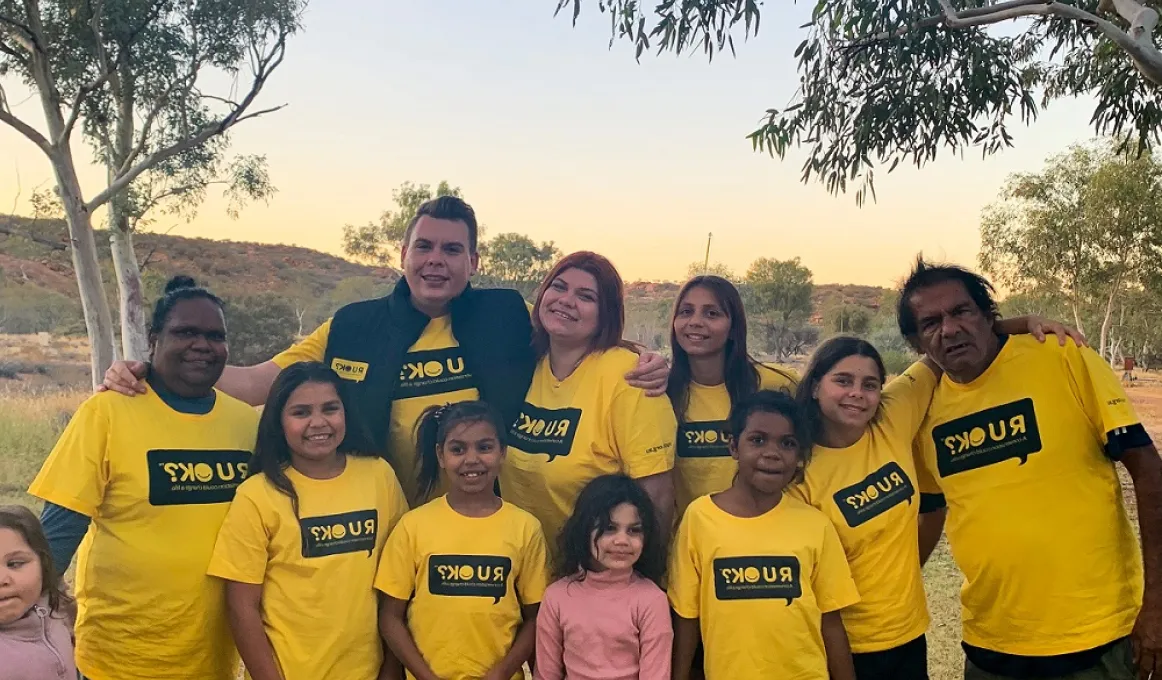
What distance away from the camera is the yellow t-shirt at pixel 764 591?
2.65m

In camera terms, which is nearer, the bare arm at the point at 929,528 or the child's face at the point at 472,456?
the child's face at the point at 472,456

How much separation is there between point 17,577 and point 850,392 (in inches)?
105

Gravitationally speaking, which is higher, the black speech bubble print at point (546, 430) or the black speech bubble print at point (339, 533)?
the black speech bubble print at point (546, 430)

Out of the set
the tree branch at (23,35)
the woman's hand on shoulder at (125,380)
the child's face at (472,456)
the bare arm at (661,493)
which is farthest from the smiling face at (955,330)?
the tree branch at (23,35)

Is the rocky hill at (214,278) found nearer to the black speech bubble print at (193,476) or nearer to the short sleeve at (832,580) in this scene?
the black speech bubble print at (193,476)

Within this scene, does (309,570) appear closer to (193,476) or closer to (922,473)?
Answer: (193,476)

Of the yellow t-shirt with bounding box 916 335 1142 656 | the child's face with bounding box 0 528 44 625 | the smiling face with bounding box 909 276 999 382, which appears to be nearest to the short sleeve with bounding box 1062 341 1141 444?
the yellow t-shirt with bounding box 916 335 1142 656

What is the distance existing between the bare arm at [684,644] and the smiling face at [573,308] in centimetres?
109

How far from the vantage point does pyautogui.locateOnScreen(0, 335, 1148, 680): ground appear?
595 cm

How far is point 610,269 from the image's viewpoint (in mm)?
3223

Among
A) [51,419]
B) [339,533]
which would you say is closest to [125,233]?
[51,419]

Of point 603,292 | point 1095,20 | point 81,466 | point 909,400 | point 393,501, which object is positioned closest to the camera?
point 81,466

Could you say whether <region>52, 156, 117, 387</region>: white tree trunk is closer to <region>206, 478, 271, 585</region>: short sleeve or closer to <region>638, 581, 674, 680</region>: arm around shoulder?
<region>206, 478, 271, 585</region>: short sleeve

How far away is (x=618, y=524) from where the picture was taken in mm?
2748
